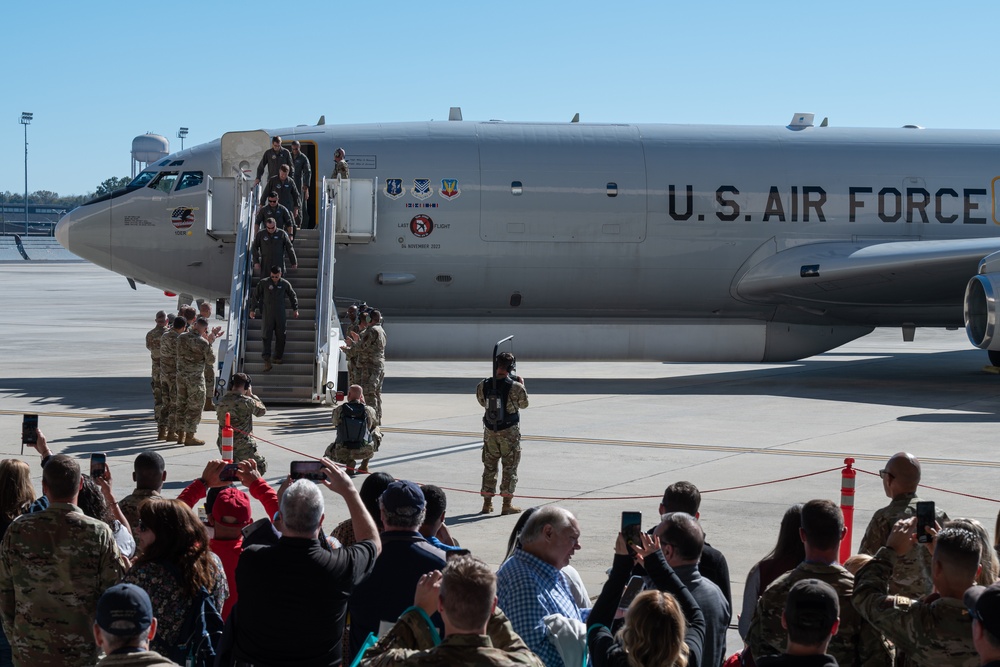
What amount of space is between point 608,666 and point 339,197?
16.9 m

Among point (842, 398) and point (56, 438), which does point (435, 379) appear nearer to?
point (842, 398)

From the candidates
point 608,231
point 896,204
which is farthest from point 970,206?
point 608,231

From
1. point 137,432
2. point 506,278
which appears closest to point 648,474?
point 137,432

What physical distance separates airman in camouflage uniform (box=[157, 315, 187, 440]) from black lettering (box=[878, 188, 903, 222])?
13806 millimetres

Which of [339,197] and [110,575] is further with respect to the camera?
[339,197]

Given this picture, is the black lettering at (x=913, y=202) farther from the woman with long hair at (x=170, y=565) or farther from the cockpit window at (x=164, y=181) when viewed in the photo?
the woman with long hair at (x=170, y=565)

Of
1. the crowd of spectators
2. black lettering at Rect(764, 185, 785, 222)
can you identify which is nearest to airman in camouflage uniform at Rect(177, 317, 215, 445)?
the crowd of spectators

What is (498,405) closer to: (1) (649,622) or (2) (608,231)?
(1) (649,622)

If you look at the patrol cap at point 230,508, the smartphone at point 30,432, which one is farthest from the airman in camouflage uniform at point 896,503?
the smartphone at point 30,432

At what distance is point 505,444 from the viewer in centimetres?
1081

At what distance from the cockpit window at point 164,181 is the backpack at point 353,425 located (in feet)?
35.0

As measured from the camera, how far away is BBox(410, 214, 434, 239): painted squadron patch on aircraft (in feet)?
68.5

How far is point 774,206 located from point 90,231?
12503 mm

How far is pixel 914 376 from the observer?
24.0 meters
